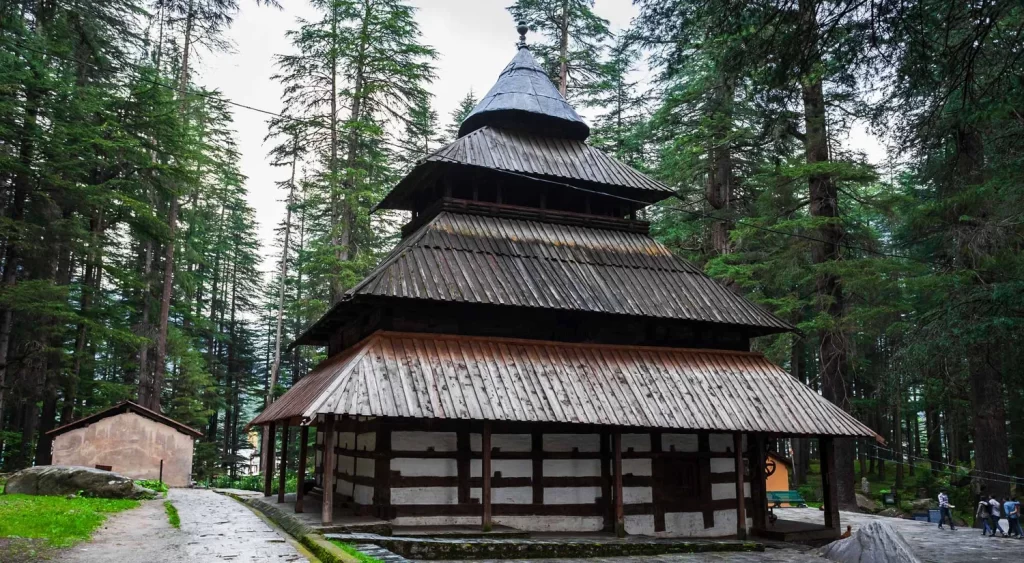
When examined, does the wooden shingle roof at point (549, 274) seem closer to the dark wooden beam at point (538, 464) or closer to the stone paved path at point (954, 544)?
the dark wooden beam at point (538, 464)

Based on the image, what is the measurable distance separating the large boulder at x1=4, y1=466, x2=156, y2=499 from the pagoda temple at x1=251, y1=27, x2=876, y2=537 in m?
4.53

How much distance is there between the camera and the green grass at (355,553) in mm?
9382

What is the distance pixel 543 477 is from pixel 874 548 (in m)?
6.37

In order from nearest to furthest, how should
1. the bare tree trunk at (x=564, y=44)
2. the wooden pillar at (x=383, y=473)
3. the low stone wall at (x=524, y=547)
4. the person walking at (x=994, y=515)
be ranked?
→ the low stone wall at (x=524, y=547) → the wooden pillar at (x=383, y=473) → the person walking at (x=994, y=515) → the bare tree trunk at (x=564, y=44)

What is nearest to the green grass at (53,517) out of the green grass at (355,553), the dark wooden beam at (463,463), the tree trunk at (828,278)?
the green grass at (355,553)

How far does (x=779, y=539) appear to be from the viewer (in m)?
15.8

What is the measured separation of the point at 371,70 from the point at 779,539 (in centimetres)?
2524

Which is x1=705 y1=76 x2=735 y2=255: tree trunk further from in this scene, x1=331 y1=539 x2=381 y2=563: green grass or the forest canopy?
x1=331 y1=539 x2=381 y2=563: green grass

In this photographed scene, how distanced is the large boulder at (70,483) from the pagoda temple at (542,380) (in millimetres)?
4528

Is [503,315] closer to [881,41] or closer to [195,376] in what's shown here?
[881,41]

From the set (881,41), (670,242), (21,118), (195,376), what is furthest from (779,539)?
(195,376)

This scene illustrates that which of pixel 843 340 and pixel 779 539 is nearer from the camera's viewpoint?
pixel 779 539

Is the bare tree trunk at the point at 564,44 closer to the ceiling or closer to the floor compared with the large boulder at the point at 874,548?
closer to the ceiling

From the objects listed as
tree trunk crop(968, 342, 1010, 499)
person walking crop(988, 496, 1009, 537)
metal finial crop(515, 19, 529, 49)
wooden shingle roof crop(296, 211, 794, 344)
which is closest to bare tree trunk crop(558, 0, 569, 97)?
metal finial crop(515, 19, 529, 49)
